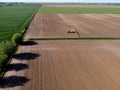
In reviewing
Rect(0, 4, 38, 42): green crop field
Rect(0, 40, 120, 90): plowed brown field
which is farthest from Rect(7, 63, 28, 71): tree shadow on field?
Rect(0, 4, 38, 42): green crop field

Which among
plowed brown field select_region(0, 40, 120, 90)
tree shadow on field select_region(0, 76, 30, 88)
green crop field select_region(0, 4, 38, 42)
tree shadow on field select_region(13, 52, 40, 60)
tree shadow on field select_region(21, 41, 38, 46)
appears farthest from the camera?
green crop field select_region(0, 4, 38, 42)

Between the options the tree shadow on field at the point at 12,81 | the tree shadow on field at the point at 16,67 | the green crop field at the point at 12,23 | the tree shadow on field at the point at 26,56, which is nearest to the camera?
the tree shadow on field at the point at 12,81

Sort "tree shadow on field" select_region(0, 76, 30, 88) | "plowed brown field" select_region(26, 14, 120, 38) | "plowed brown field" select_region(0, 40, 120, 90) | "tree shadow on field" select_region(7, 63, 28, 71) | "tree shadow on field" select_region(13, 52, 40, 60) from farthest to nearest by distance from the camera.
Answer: "plowed brown field" select_region(26, 14, 120, 38), "tree shadow on field" select_region(13, 52, 40, 60), "tree shadow on field" select_region(7, 63, 28, 71), "plowed brown field" select_region(0, 40, 120, 90), "tree shadow on field" select_region(0, 76, 30, 88)

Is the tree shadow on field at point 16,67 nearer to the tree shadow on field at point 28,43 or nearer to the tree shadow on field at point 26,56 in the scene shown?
the tree shadow on field at point 26,56

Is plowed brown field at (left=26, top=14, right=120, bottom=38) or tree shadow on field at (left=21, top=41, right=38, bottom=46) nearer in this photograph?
tree shadow on field at (left=21, top=41, right=38, bottom=46)

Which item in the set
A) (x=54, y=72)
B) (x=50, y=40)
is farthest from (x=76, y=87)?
(x=50, y=40)

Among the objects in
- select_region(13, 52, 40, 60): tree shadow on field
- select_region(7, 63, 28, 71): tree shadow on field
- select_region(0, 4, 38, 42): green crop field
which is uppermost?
select_region(7, 63, 28, 71): tree shadow on field

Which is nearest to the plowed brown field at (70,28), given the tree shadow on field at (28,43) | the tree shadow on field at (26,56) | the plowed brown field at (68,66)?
the tree shadow on field at (28,43)

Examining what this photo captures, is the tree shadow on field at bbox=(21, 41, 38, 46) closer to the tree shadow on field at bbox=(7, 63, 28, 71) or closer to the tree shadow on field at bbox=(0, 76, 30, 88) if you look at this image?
the tree shadow on field at bbox=(7, 63, 28, 71)

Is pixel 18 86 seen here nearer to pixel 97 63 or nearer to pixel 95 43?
pixel 97 63
